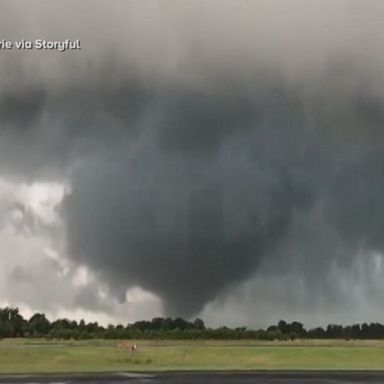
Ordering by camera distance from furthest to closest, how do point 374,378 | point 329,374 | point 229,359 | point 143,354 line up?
point 143,354 → point 229,359 → point 329,374 → point 374,378

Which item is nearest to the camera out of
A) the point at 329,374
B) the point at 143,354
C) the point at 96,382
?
the point at 96,382

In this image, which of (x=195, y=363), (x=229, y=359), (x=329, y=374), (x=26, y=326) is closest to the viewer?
(x=329, y=374)

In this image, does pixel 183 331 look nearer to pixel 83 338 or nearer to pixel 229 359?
pixel 83 338

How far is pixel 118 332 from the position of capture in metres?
122

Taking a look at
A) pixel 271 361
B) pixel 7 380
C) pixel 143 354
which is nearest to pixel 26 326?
pixel 143 354

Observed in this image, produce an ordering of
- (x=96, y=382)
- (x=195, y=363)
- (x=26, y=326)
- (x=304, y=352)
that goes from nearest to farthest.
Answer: (x=96, y=382), (x=195, y=363), (x=304, y=352), (x=26, y=326)

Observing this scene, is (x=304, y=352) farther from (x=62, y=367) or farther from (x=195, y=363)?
(x=62, y=367)

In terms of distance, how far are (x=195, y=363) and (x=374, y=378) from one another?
65.2ft

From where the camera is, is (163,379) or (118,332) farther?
(118,332)

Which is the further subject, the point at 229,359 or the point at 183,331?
the point at 183,331

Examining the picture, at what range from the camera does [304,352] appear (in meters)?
76.1

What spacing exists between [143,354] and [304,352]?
18.4 metres

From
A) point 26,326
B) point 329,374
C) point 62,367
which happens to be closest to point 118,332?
point 26,326

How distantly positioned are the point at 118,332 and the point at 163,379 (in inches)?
3313
